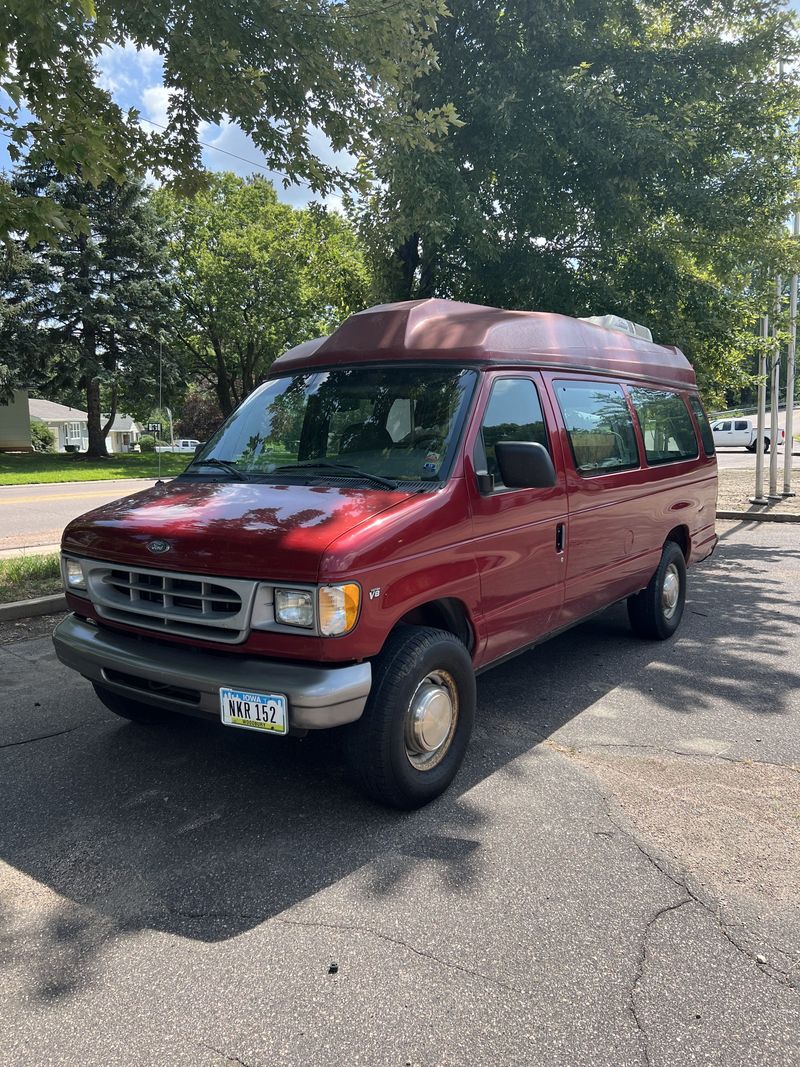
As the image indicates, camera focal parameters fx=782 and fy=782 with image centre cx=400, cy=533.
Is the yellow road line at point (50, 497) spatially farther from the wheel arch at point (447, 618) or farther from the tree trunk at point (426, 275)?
the wheel arch at point (447, 618)

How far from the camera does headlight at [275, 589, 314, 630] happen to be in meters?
3.01

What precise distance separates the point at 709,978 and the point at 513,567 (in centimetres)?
205

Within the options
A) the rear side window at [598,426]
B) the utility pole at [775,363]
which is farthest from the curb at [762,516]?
the rear side window at [598,426]

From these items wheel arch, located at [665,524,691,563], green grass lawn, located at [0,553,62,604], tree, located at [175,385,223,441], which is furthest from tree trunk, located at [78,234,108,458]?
tree, located at [175,385,223,441]

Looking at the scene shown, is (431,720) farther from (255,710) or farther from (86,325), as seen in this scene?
(86,325)

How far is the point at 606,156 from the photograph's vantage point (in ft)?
29.7

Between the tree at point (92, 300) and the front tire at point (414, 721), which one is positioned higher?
the tree at point (92, 300)

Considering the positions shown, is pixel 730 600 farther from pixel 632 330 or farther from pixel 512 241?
pixel 512 241

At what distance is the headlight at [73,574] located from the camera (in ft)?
12.5

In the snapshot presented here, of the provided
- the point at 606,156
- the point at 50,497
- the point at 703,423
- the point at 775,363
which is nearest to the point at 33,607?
the point at 703,423

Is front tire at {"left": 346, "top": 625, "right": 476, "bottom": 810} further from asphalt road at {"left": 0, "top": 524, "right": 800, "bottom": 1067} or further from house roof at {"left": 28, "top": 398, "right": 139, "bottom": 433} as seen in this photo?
house roof at {"left": 28, "top": 398, "right": 139, "bottom": 433}

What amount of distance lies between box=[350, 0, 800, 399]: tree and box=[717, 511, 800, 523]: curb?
480cm

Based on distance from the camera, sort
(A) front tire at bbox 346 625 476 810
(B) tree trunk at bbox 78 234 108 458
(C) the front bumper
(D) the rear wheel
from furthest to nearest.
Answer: (B) tree trunk at bbox 78 234 108 458 → (D) the rear wheel → (A) front tire at bbox 346 625 476 810 → (C) the front bumper

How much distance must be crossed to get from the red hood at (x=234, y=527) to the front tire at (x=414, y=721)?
0.58m
